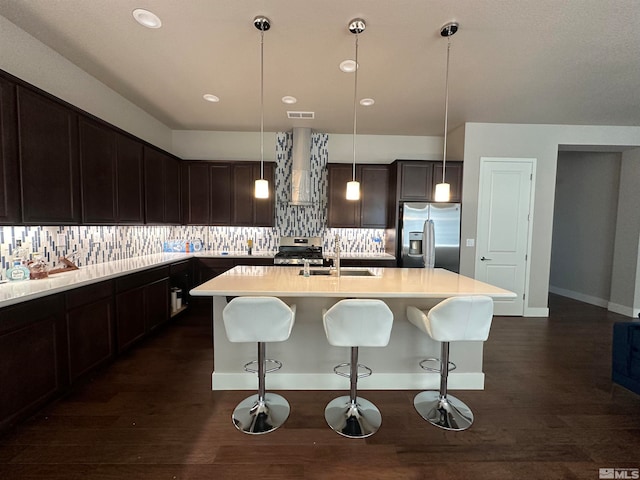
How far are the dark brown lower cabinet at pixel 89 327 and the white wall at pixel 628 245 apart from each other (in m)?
7.08

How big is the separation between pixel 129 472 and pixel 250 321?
104 centimetres

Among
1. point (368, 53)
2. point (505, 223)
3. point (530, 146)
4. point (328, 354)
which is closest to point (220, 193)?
point (368, 53)

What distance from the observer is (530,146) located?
4348 mm

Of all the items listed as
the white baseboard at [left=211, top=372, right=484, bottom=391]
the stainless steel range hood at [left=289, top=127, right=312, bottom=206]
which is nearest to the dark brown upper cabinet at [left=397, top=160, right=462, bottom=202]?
the stainless steel range hood at [left=289, top=127, right=312, bottom=206]

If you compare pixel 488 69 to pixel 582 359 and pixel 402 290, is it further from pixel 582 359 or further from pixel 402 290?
pixel 582 359

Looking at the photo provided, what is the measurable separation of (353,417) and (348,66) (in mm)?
3072

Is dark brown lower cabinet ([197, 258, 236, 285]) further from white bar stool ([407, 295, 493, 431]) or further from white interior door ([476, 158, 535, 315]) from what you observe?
white interior door ([476, 158, 535, 315])

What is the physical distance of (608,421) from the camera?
209 centimetres

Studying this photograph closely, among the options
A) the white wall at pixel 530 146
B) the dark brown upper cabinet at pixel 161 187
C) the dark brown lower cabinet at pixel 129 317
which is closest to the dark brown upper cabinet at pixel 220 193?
the dark brown upper cabinet at pixel 161 187

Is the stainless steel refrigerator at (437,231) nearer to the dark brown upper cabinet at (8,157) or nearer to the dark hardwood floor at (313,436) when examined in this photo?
the dark hardwood floor at (313,436)

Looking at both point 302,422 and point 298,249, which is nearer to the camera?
point 302,422

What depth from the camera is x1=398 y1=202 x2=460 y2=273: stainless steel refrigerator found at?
4230 mm

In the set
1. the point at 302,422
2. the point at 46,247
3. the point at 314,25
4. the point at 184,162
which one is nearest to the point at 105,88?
the point at 184,162

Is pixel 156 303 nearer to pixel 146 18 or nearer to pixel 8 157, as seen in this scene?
pixel 8 157
